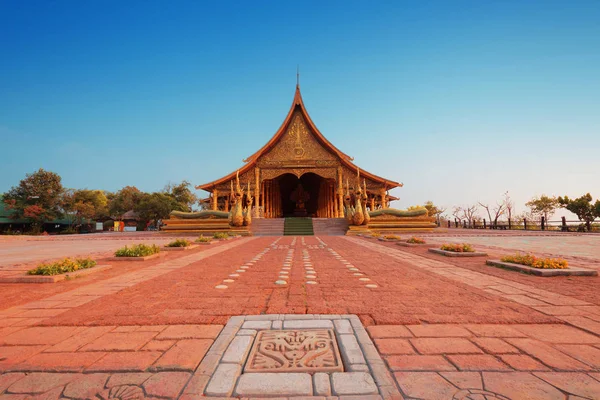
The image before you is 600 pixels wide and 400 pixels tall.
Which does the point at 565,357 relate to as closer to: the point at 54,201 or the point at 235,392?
the point at 235,392

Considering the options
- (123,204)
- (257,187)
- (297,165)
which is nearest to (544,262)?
(297,165)

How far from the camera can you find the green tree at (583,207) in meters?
29.4

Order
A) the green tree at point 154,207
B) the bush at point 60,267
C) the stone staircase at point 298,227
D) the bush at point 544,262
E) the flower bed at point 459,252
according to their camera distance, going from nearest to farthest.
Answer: the bush at point 60,267, the bush at point 544,262, the flower bed at point 459,252, the stone staircase at point 298,227, the green tree at point 154,207

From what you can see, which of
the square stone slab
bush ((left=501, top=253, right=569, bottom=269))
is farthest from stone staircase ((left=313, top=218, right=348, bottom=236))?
the square stone slab

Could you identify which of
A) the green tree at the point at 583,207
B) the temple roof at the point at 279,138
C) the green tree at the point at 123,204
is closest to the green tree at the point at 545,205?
the green tree at the point at 583,207

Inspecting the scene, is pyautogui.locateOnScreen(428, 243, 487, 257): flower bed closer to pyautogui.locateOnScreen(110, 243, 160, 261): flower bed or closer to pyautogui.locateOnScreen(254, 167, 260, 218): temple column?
pyautogui.locateOnScreen(110, 243, 160, 261): flower bed

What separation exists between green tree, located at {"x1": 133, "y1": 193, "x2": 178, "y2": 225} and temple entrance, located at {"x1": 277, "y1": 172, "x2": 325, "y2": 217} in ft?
50.7

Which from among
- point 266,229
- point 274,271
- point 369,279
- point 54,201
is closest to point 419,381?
point 369,279

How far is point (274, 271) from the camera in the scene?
4781mm

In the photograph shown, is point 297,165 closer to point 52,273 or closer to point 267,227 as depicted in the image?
point 267,227

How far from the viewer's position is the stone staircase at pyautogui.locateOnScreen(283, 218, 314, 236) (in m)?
18.2

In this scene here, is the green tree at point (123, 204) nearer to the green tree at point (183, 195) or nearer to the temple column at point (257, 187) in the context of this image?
the green tree at point (183, 195)

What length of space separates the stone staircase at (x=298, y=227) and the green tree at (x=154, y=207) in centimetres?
2456

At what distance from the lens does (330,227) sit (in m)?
19.6
